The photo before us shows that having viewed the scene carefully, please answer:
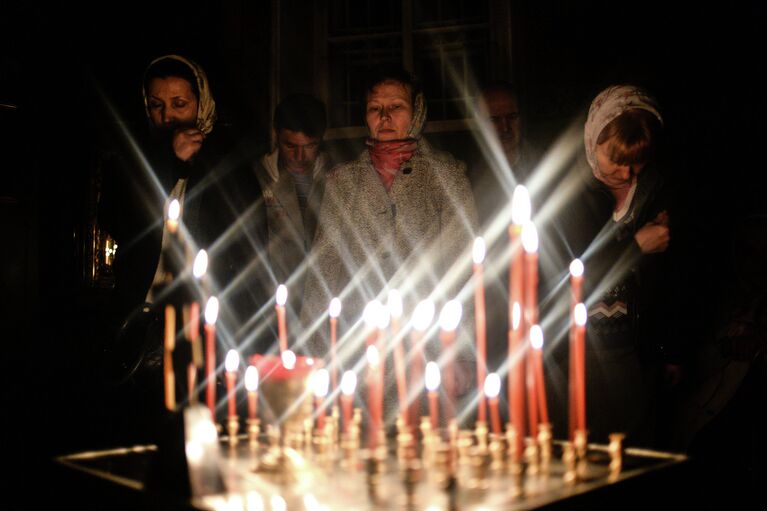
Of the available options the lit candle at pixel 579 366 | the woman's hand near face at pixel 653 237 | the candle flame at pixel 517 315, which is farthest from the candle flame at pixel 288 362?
the woman's hand near face at pixel 653 237

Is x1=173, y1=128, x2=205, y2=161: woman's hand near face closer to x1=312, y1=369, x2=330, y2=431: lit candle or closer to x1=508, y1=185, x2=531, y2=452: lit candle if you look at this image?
x1=312, y1=369, x2=330, y2=431: lit candle

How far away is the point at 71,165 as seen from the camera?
427 centimetres

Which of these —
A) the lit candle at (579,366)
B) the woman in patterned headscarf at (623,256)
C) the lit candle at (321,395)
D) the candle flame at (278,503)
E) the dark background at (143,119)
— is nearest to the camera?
A: the candle flame at (278,503)

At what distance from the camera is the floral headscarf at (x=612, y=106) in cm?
339

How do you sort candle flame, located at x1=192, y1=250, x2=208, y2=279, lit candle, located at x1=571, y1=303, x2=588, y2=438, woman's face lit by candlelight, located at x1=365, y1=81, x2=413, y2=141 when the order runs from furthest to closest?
woman's face lit by candlelight, located at x1=365, y1=81, x2=413, y2=141, lit candle, located at x1=571, y1=303, x2=588, y2=438, candle flame, located at x1=192, y1=250, x2=208, y2=279

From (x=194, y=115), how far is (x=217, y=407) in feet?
5.14

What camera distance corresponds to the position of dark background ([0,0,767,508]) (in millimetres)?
3465

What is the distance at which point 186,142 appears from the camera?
3.70 metres

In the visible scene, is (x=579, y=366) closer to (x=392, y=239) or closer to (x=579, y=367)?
(x=579, y=367)

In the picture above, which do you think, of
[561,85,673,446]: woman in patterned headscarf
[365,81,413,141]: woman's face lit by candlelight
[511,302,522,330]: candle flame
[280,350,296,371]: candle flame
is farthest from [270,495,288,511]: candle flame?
[365,81,413,141]: woman's face lit by candlelight

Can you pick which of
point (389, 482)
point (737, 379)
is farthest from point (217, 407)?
point (737, 379)

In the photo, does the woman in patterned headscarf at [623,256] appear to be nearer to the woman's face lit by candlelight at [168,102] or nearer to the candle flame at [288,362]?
the candle flame at [288,362]

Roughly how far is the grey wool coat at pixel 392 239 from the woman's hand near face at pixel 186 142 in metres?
0.85

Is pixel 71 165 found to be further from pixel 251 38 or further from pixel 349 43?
pixel 349 43
